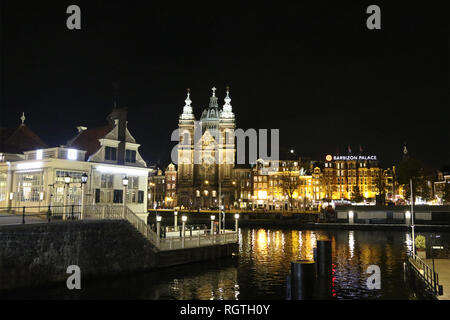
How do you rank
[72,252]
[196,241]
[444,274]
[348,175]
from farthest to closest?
[348,175], [196,241], [72,252], [444,274]

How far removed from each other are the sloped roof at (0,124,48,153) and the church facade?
10887 cm

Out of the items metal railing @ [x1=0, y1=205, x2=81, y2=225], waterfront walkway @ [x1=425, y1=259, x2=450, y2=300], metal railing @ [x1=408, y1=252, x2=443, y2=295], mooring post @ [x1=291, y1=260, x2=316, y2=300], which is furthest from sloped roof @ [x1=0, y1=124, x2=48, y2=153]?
waterfront walkway @ [x1=425, y1=259, x2=450, y2=300]

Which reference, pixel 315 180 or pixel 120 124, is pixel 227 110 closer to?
pixel 315 180

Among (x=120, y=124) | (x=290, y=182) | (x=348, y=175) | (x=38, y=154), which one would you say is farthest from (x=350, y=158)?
(x=38, y=154)

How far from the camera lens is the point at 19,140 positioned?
4609 centimetres

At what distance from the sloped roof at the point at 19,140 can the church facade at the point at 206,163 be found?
357 ft

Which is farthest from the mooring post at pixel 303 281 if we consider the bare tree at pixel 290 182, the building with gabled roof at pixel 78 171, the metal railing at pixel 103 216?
the bare tree at pixel 290 182

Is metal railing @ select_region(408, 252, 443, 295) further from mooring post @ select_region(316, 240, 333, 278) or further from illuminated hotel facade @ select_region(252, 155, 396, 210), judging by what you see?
illuminated hotel facade @ select_region(252, 155, 396, 210)

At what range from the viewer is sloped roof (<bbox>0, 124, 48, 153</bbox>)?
44.2m

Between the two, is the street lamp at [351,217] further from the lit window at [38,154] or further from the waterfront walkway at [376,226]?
the lit window at [38,154]

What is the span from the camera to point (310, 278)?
17.7 meters

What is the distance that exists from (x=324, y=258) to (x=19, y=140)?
1484 inches

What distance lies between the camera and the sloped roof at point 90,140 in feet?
137

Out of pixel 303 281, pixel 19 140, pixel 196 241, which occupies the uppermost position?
pixel 19 140
